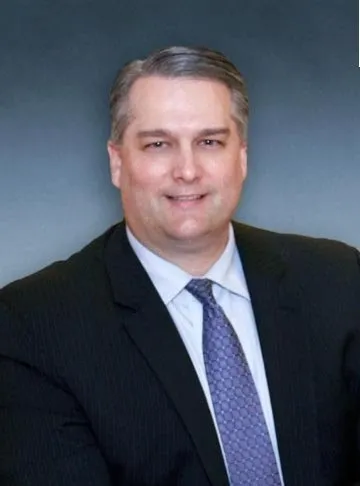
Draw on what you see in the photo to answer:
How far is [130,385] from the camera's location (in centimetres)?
179

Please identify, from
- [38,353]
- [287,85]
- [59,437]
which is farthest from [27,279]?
[287,85]

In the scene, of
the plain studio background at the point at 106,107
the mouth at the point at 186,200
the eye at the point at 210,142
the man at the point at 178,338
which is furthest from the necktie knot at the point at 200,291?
the plain studio background at the point at 106,107

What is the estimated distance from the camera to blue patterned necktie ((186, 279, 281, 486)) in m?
1.82

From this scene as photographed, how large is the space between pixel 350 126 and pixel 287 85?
18 centimetres

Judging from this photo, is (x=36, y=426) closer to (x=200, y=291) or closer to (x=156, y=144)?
(x=200, y=291)

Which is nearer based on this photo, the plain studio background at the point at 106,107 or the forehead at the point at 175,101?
the forehead at the point at 175,101

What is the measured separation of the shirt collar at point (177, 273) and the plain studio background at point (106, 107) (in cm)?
29

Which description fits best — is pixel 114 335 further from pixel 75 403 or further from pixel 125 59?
pixel 125 59

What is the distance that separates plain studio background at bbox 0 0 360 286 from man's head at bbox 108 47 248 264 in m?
0.30

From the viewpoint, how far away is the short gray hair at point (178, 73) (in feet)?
6.15

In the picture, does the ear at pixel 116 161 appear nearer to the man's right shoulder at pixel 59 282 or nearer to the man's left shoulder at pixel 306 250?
the man's right shoulder at pixel 59 282

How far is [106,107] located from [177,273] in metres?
0.48

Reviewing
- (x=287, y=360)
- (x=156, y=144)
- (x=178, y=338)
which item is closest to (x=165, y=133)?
(x=156, y=144)

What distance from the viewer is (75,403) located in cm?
180
